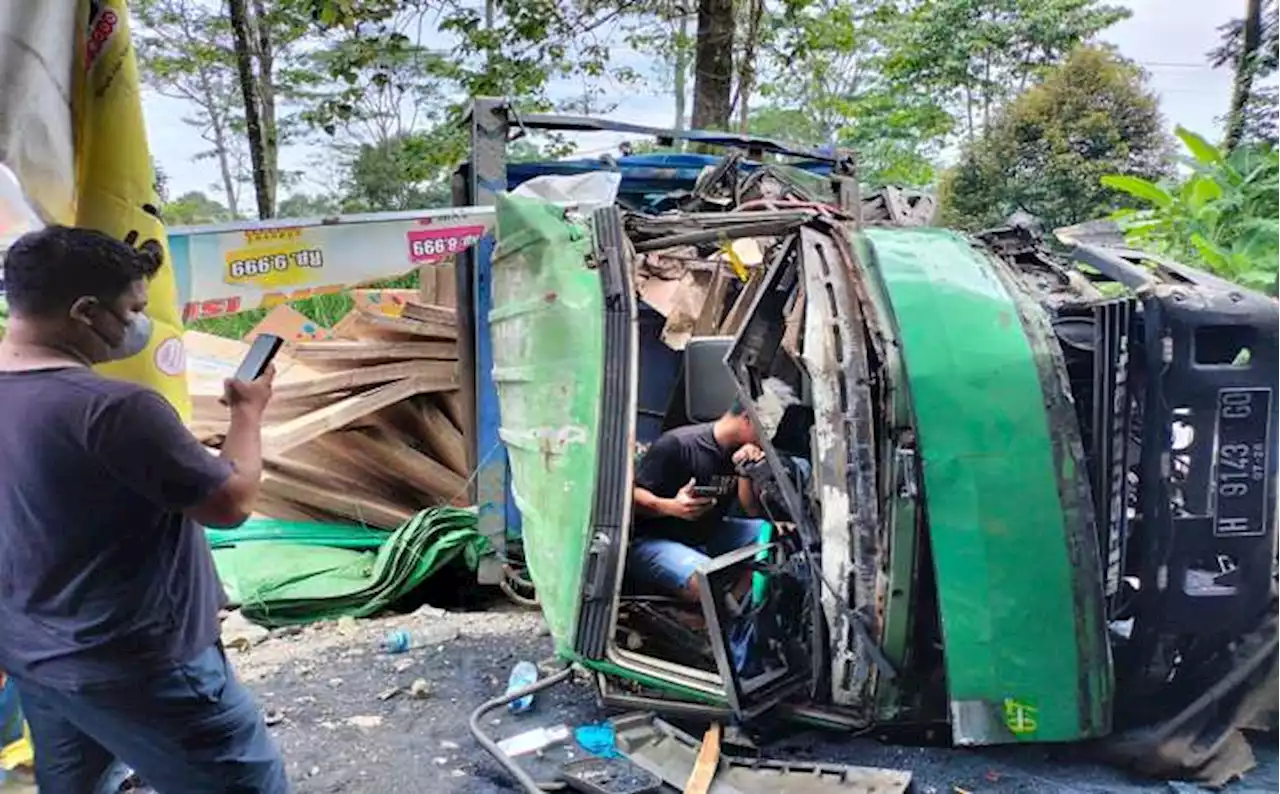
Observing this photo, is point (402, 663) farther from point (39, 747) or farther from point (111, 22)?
point (111, 22)

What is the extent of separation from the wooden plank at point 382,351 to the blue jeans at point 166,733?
3.95 meters

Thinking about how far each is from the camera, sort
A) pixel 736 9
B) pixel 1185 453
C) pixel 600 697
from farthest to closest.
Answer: pixel 736 9, pixel 600 697, pixel 1185 453

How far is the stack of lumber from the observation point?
5.90 meters

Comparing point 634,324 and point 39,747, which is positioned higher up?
point 634,324

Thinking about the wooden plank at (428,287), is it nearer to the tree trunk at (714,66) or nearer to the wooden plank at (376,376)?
the wooden plank at (376,376)

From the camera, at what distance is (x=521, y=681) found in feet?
13.2

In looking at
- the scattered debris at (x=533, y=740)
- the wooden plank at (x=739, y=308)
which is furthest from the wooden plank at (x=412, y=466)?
the scattered debris at (x=533, y=740)

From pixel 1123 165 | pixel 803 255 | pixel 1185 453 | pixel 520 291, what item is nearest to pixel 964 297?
pixel 803 255

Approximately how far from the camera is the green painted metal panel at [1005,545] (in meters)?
2.89

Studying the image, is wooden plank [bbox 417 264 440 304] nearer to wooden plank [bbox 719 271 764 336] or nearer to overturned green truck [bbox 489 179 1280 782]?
wooden plank [bbox 719 271 764 336]

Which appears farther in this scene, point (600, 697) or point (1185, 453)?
point (600, 697)

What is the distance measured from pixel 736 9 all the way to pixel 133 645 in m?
8.19

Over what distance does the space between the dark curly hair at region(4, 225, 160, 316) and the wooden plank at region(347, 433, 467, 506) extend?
4011 mm

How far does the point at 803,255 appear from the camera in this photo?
3.33 metres
